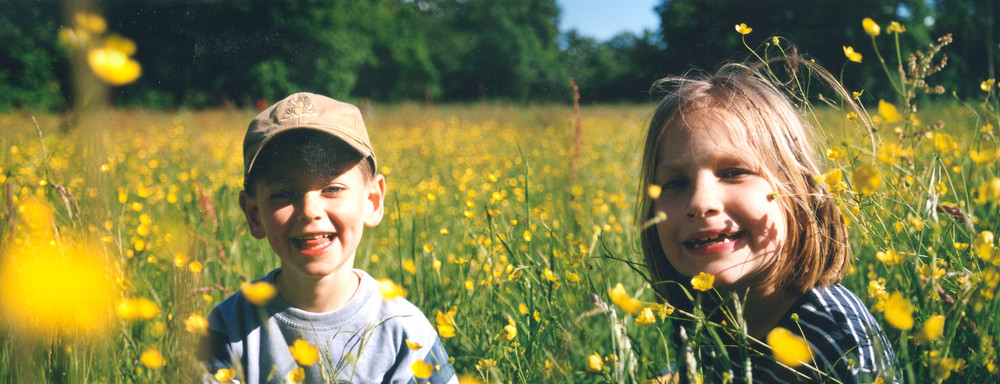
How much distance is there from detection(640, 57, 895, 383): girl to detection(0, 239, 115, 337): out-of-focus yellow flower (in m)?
1.02

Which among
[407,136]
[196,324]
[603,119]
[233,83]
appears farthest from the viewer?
[603,119]

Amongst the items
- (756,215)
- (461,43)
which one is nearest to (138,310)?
(756,215)

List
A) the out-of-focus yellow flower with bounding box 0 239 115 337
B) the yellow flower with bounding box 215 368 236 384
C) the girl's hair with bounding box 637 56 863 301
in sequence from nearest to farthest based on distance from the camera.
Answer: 1. the out-of-focus yellow flower with bounding box 0 239 115 337
2. the yellow flower with bounding box 215 368 236 384
3. the girl's hair with bounding box 637 56 863 301

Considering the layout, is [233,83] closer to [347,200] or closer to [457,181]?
[347,200]

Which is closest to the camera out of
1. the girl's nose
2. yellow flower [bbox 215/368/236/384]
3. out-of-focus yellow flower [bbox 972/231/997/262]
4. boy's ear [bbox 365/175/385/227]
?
out-of-focus yellow flower [bbox 972/231/997/262]

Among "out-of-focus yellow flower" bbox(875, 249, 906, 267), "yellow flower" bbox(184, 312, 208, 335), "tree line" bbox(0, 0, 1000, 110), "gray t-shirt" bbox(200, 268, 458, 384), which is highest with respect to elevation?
"tree line" bbox(0, 0, 1000, 110)

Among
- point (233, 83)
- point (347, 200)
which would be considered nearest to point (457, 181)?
point (233, 83)

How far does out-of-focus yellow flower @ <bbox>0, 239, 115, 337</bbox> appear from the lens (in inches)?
34.2

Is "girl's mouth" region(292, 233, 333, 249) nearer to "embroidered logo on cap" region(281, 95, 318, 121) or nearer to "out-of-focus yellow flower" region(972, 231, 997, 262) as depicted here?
"embroidered logo on cap" region(281, 95, 318, 121)

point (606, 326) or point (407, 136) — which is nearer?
point (606, 326)

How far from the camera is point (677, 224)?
1241 mm

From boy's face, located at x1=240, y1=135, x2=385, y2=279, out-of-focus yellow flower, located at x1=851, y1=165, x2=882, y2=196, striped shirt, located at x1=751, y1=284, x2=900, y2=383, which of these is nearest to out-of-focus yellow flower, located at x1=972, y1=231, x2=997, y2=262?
out-of-focus yellow flower, located at x1=851, y1=165, x2=882, y2=196

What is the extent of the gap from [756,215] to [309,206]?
93 cm

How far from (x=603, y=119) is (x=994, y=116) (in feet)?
28.4
